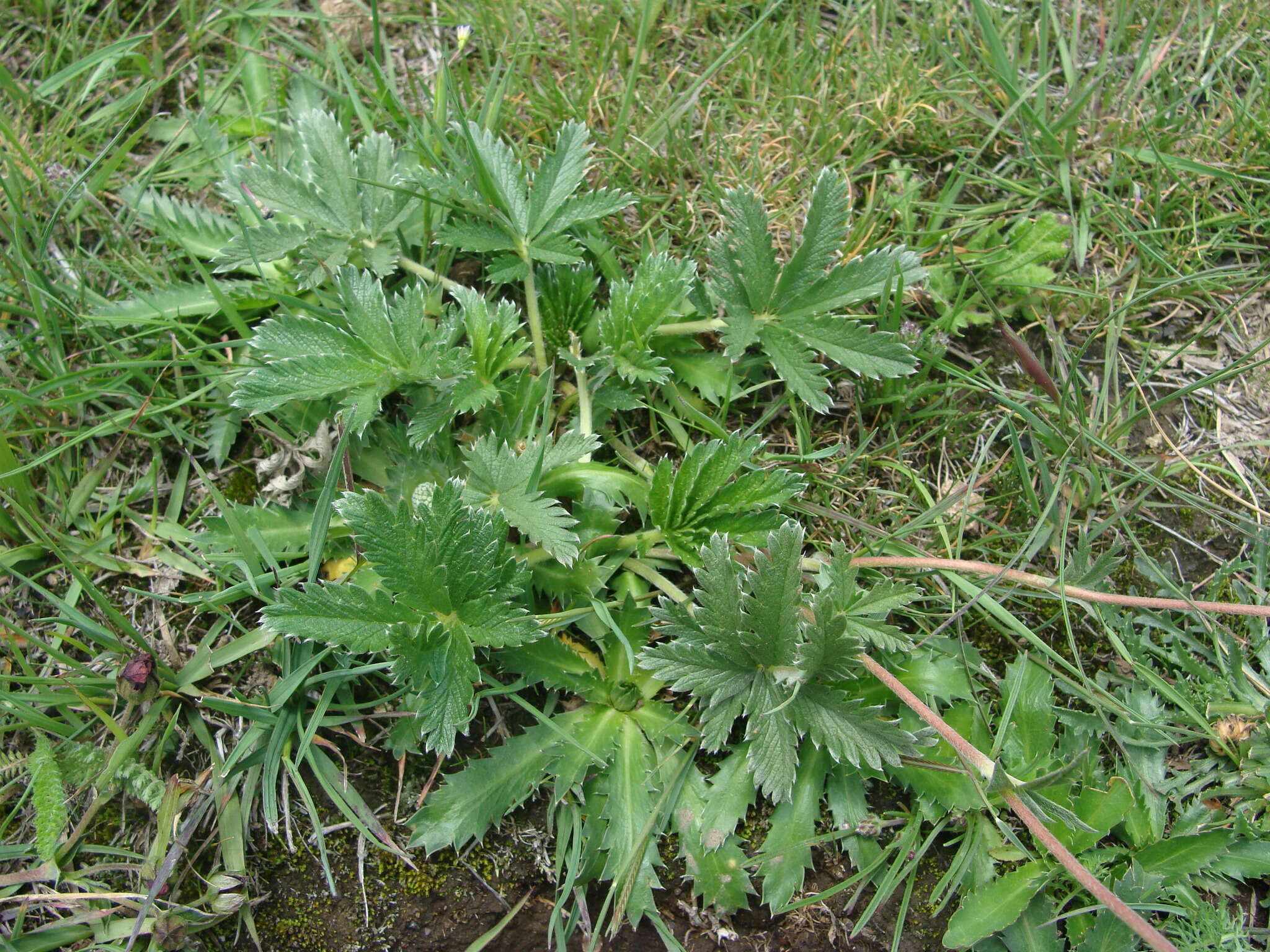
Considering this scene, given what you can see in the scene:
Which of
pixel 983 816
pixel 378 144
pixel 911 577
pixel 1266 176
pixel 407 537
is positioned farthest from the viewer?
pixel 1266 176

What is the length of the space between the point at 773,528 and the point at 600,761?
26.2 inches

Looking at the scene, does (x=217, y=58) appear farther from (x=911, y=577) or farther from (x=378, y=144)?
(x=911, y=577)

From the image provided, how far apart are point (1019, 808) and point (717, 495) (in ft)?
3.03

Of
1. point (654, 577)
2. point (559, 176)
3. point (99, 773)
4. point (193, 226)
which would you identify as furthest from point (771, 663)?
point (193, 226)

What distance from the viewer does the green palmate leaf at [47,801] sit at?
198cm

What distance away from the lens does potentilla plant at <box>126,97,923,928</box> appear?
74.7 inches

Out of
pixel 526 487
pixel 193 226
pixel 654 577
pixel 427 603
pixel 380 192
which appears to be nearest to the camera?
pixel 427 603

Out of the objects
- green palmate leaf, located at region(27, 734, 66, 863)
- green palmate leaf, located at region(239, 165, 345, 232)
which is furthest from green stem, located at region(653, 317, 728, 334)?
green palmate leaf, located at region(27, 734, 66, 863)

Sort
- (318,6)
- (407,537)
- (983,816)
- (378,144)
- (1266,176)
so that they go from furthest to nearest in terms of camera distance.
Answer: (318,6) < (1266,176) < (378,144) < (983,816) < (407,537)

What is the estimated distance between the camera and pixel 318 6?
276 centimetres

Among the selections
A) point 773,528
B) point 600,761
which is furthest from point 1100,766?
point 600,761

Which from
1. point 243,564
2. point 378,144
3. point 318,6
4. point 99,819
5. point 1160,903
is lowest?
point 1160,903

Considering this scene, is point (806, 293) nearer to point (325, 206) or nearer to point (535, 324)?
point (535, 324)

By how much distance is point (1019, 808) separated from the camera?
1832mm
